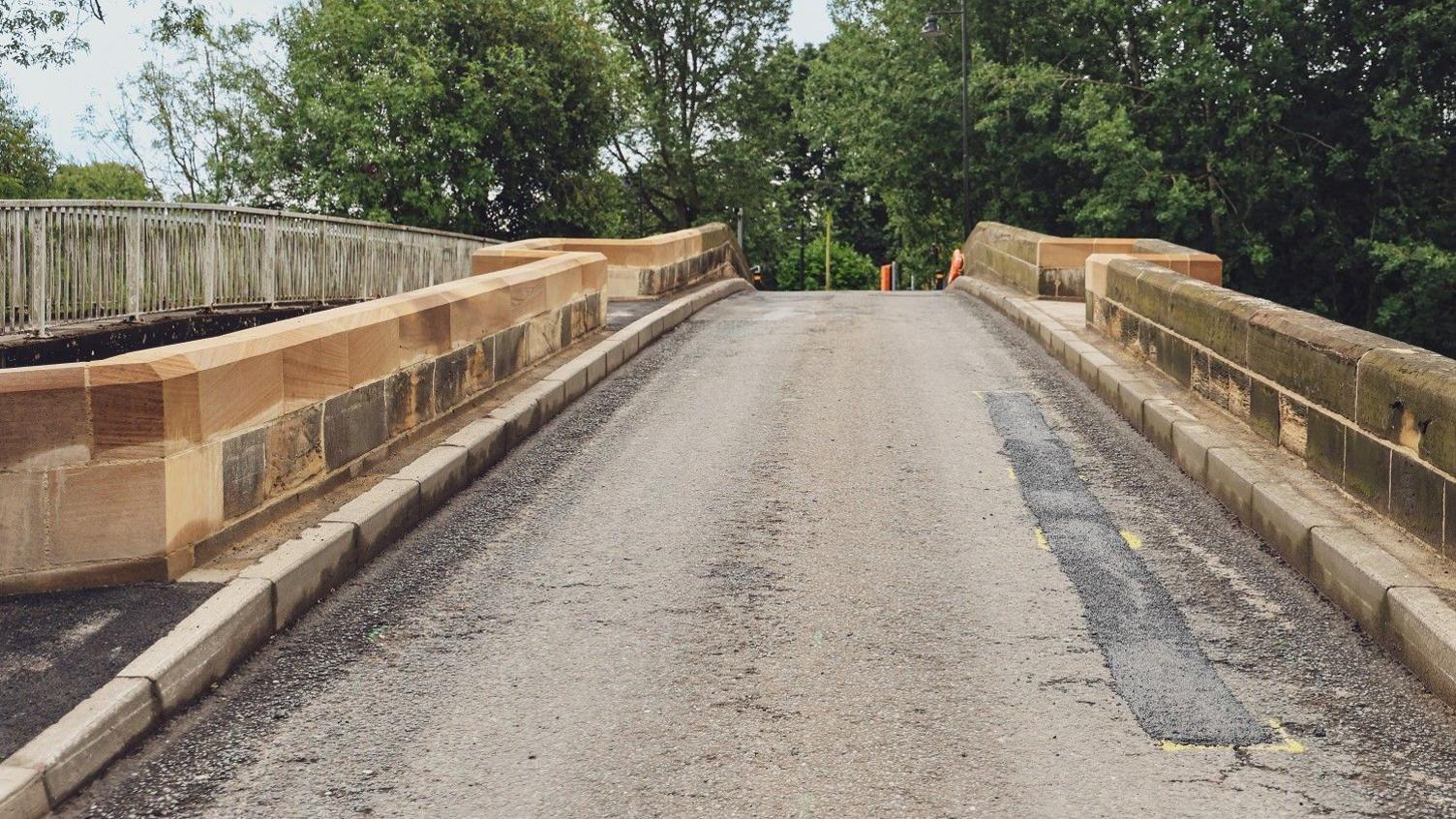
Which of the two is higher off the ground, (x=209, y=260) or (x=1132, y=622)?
(x=209, y=260)

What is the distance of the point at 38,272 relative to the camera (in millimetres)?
11414

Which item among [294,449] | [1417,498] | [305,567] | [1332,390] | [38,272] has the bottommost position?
[305,567]

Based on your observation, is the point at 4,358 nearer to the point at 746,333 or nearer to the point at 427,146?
the point at 746,333

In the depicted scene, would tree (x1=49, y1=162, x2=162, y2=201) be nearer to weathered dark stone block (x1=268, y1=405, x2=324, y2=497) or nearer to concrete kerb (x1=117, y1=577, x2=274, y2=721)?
weathered dark stone block (x1=268, y1=405, x2=324, y2=497)

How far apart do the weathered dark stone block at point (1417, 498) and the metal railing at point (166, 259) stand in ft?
31.3

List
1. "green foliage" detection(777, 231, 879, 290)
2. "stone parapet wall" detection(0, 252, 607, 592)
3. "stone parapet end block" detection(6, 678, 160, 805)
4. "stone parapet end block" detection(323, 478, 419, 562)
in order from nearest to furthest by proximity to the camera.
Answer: "stone parapet end block" detection(6, 678, 160, 805) < "stone parapet wall" detection(0, 252, 607, 592) < "stone parapet end block" detection(323, 478, 419, 562) < "green foliage" detection(777, 231, 879, 290)

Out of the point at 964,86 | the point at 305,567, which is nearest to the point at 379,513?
the point at 305,567

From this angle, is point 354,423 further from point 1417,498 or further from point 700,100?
point 700,100

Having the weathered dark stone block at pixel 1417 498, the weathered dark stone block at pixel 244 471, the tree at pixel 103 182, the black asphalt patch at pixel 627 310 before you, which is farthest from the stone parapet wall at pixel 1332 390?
the tree at pixel 103 182

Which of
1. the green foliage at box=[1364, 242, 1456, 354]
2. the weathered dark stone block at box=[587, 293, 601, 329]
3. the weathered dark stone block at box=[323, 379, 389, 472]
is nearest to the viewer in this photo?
the weathered dark stone block at box=[323, 379, 389, 472]

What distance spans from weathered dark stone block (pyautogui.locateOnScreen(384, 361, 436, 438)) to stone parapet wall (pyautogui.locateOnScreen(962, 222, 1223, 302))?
8.31 m

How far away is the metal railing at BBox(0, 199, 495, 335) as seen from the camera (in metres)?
Result: 11.4

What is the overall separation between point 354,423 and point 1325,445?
195 inches

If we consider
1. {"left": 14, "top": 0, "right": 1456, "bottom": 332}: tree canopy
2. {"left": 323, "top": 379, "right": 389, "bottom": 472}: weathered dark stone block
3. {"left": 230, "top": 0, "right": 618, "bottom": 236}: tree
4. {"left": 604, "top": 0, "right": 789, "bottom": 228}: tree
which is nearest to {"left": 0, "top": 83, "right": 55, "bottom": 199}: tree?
{"left": 14, "top": 0, "right": 1456, "bottom": 332}: tree canopy
